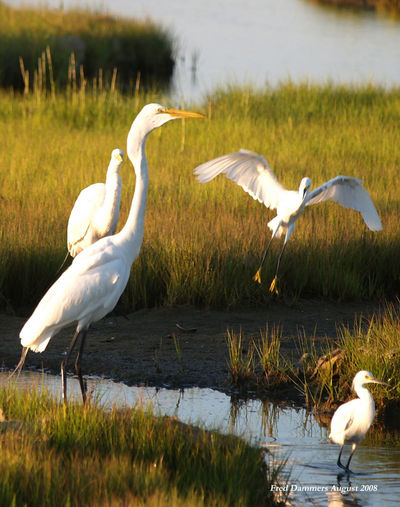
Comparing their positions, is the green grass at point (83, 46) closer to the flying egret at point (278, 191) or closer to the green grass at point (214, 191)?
the green grass at point (214, 191)

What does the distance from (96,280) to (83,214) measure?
2208 millimetres

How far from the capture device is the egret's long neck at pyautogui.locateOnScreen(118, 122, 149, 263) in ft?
15.2

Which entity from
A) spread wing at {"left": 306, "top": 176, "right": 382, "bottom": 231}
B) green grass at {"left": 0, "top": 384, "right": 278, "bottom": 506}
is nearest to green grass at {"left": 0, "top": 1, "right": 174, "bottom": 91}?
spread wing at {"left": 306, "top": 176, "right": 382, "bottom": 231}

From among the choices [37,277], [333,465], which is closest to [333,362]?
[333,465]

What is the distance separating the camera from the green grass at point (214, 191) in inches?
262

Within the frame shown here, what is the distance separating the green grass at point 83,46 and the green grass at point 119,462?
1426cm

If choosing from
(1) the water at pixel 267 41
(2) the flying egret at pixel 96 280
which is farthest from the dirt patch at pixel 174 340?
(1) the water at pixel 267 41

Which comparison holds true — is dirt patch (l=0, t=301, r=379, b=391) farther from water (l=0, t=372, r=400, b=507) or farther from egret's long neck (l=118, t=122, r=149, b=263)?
egret's long neck (l=118, t=122, r=149, b=263)

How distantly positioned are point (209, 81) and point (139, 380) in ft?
54.5

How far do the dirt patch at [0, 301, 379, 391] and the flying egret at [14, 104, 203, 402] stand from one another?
3.01 feet

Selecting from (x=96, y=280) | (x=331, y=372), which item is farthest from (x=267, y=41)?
(x=96, y=280)

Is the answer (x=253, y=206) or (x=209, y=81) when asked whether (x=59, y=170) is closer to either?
(x=253, y=206)

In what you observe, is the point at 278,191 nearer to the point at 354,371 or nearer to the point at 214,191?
the point at 214,191

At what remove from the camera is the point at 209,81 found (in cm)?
2117
